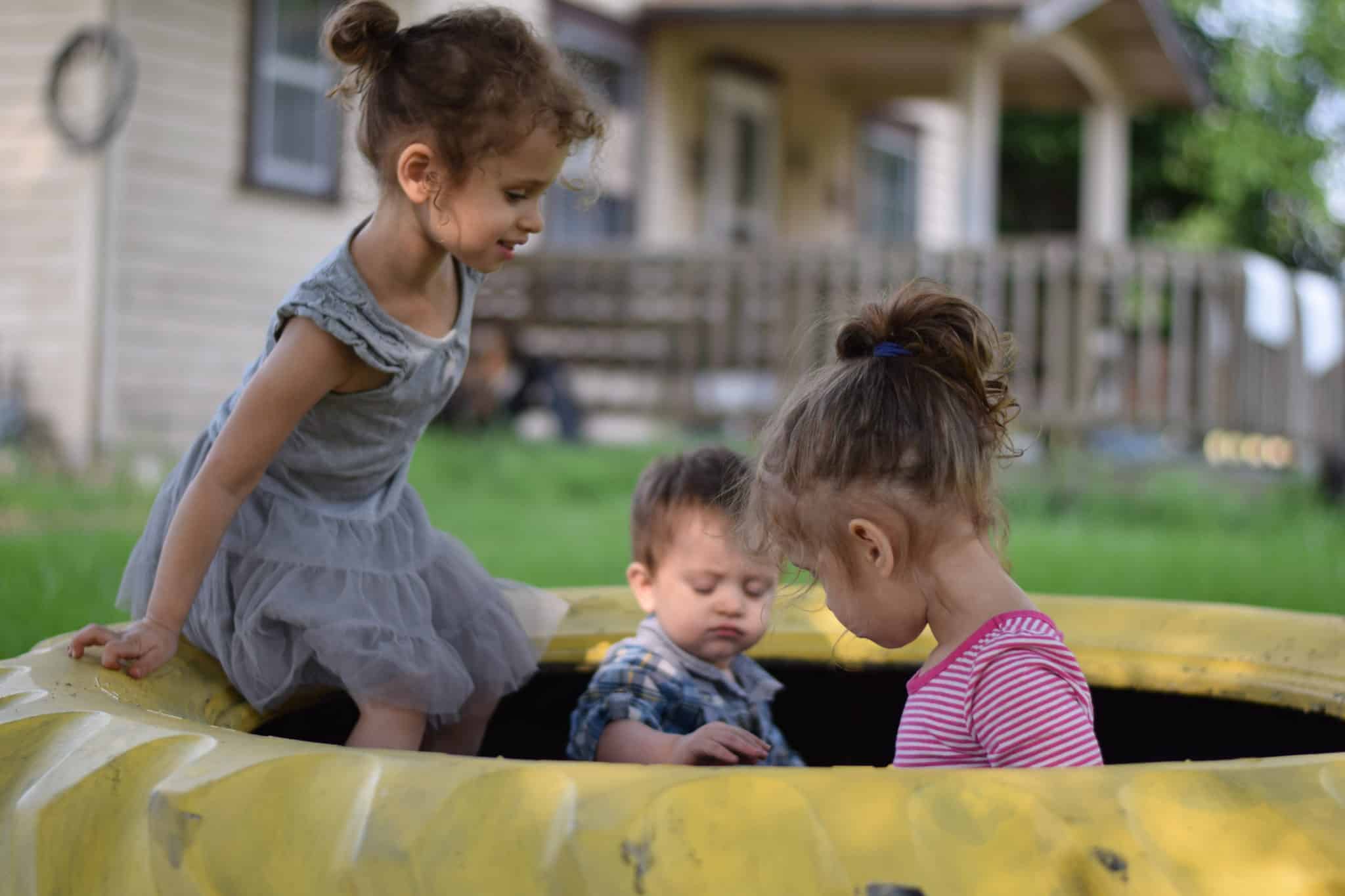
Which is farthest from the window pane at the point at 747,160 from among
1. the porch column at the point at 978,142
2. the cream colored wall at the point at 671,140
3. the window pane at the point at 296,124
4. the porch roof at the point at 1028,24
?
the window pane at the point at 296,124

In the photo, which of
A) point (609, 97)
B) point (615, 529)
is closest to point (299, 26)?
point (609, 97)

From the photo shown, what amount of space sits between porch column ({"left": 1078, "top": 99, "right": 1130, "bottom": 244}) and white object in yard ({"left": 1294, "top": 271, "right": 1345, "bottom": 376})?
1.92m

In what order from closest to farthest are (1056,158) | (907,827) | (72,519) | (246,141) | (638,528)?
(907,827)
(638,528)
(72,519)
(246,141)
(1056,158)

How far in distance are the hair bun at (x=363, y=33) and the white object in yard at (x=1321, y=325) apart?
29.1 feet

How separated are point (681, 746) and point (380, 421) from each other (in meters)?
0.60

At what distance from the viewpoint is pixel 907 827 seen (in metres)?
0.95

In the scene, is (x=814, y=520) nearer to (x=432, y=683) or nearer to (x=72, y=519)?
(x=432, y=683)

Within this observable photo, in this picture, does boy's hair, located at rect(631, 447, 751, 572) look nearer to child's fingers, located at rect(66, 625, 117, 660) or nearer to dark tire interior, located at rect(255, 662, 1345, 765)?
dark tire interior, located at rect(255, 662, 1345, 765)

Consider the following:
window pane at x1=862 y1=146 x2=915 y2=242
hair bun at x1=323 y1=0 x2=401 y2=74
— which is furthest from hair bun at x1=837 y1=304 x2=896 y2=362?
window pane at x1=862 y1=146 x2=915 y2=242

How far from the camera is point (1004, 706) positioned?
4.58ft

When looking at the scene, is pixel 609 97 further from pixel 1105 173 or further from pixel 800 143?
pixel 1105 173

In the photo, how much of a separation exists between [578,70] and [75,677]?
1187 millimetres

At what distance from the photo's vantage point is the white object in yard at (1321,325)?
990 cm

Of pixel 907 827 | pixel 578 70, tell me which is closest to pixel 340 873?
pixel 907 827
